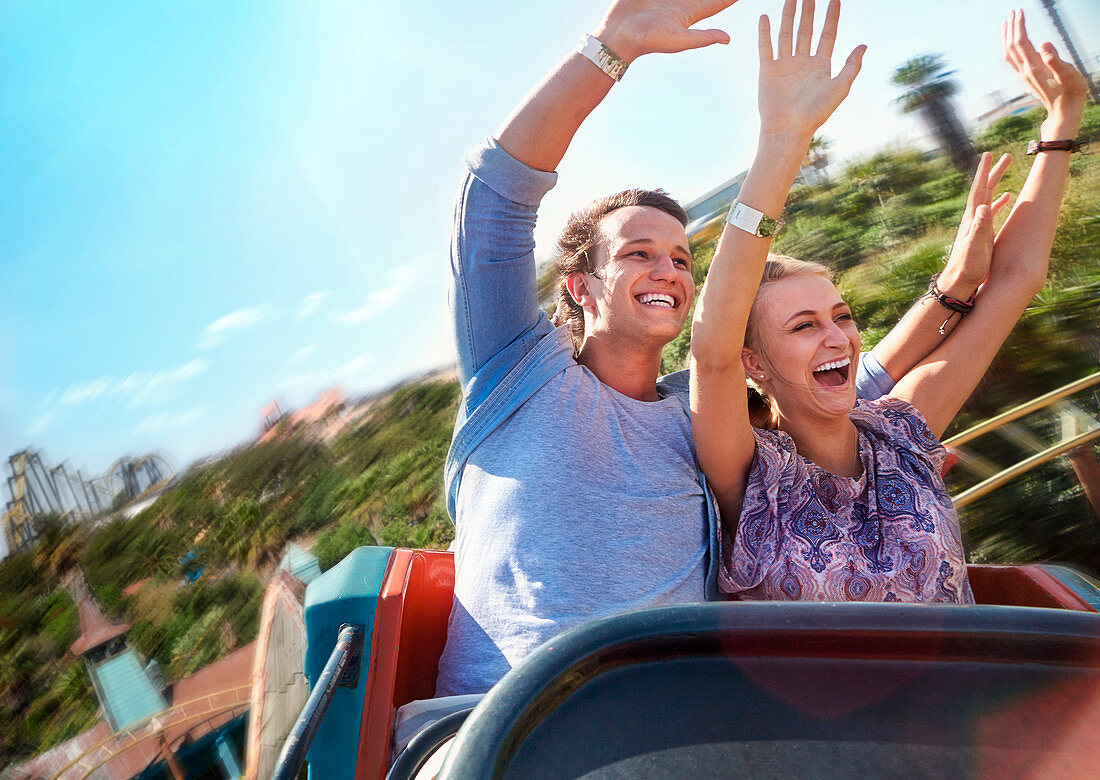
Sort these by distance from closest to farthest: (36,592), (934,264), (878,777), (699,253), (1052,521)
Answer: (878,777), (1052,521), (934,264), (699,253), (36,592)

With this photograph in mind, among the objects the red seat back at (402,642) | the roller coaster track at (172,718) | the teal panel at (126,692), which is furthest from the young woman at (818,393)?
the teal panel at (126,692)

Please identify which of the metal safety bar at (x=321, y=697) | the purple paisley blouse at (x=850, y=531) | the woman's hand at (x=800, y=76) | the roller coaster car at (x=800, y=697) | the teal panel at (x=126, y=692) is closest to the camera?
the roller coaster car at (x=800, y=697)

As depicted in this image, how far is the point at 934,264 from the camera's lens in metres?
4.22

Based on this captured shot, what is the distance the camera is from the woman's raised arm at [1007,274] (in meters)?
1.75

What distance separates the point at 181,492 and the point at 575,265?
814 cm

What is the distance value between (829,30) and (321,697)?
1.39m

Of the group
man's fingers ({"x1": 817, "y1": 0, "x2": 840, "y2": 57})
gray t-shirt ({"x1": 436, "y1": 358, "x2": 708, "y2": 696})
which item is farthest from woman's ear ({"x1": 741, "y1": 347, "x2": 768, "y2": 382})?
man's fingers ({"x1": 817, "y1": 0, "x2": 840, "y2": 57})

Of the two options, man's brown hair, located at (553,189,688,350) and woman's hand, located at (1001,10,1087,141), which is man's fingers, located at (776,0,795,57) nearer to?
man's brown hair, located at (553,189,688,350)

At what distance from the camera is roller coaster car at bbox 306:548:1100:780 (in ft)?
1.82

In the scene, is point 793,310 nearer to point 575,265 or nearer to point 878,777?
point 575,265

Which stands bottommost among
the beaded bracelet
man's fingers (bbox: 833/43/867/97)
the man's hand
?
the beaded bracelet

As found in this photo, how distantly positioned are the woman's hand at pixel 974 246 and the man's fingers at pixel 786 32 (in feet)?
2.69

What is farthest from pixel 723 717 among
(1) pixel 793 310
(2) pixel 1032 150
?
(2) pixel 1032 150

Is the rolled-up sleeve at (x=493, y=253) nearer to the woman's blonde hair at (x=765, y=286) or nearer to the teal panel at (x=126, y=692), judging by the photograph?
the woman's blonde hair at (x=765, y=286)
